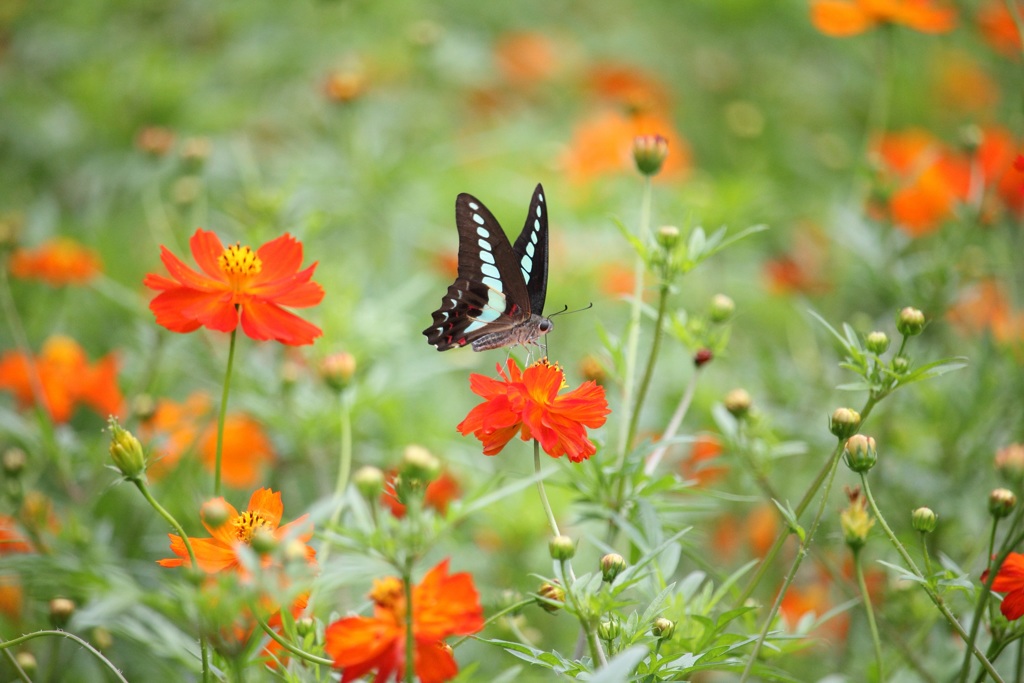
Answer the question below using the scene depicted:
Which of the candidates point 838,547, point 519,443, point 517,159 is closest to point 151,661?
point 519,443

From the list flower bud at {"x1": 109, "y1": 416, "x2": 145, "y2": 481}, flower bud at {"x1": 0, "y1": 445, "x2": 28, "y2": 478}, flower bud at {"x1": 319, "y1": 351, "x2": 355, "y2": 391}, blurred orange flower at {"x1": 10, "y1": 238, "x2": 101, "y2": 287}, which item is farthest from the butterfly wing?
blurred orange flower at {"x1": 10, "y1": 238, "x2": 101, "y2": 287}

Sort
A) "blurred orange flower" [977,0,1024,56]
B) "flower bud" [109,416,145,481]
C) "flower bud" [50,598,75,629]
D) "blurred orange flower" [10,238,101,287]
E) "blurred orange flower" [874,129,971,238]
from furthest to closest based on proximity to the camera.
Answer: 1. "blurred orange flower" [977,0,1024,56]
2. "blurred orange flower" [874,129,971,238]
3. "blurred orange flower" [10,238,101,287]
4. "flower bud" [50,598,75,629]
5. "flower bud" [109,416,145,481]

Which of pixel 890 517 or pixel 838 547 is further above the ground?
pixel 890 517

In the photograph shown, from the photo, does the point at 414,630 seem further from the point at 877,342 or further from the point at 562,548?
the point at 877,342

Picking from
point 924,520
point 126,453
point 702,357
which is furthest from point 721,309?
point 126,453

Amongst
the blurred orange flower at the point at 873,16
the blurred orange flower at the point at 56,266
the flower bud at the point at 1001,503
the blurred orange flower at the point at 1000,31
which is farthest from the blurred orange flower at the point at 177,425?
the blurred orange flower at the point at 1000,31

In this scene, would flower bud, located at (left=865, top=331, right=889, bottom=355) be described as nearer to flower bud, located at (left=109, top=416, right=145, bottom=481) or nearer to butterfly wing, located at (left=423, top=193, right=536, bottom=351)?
butterfly wing, located at (left=423, top=193, right=536, bottom=351)

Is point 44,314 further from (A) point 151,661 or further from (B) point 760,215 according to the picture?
(B) point 760,215
